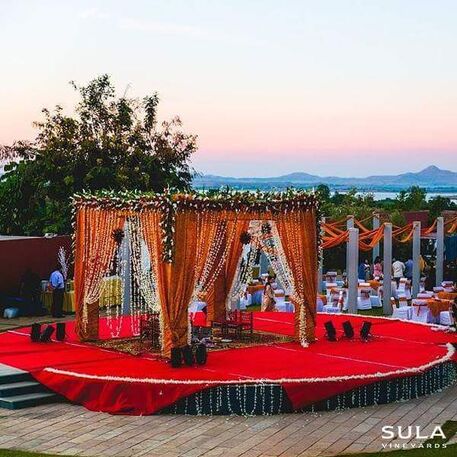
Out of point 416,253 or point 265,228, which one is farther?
point 416,253

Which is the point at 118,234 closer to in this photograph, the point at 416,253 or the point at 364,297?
the point at 364,297

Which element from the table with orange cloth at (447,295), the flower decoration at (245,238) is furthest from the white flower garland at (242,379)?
the table with orange cloth at (447,295)

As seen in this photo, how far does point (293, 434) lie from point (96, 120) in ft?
90.4

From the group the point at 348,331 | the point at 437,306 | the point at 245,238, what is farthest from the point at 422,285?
the point at 348,331

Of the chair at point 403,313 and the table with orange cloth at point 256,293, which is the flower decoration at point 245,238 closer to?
the chair at point 403,313

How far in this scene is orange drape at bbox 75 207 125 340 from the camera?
16.8 m

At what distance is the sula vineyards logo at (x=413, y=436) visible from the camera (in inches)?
417

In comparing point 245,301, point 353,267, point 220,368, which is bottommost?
point 245,301

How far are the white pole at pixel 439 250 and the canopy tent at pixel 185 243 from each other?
33.0ft

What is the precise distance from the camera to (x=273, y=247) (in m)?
17.1

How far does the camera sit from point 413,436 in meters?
11.1

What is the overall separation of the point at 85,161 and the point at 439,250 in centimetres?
1514

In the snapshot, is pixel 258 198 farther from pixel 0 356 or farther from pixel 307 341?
pixel 0 356

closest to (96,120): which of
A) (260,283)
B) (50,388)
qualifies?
(260,283)
